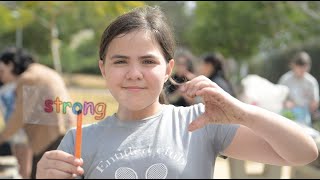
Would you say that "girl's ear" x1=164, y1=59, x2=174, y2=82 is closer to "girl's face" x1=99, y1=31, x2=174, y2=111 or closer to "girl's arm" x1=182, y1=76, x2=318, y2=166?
"girl's face" x1=99, y1=31, x2=174, y2=111

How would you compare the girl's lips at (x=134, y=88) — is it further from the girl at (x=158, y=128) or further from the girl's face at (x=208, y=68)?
the girl's face at (x=208, y=68)

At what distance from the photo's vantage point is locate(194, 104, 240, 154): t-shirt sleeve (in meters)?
1.51

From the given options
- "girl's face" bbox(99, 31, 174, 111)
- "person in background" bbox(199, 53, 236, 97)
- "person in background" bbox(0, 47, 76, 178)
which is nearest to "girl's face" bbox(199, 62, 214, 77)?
"person in background" bbox(199, 53, 236, 97)

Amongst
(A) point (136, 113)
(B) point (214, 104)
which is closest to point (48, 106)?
(A) point (136, 113)

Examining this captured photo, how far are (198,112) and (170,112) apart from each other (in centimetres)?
8

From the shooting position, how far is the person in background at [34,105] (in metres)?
1.55

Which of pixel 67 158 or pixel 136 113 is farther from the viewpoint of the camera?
pixel 136 113

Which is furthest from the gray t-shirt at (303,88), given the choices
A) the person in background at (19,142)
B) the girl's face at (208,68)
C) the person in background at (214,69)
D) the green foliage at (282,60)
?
the green foliage at (282,60)

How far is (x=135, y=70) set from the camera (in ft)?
4.61

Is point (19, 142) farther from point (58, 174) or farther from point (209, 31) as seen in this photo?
point (209, 31)

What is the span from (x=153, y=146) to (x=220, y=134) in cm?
20

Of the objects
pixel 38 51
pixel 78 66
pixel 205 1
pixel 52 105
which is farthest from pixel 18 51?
pixel 78 66

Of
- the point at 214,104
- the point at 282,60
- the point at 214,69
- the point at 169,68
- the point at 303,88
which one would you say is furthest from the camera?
the point at 282,60

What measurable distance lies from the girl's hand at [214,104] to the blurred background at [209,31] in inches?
12.5
